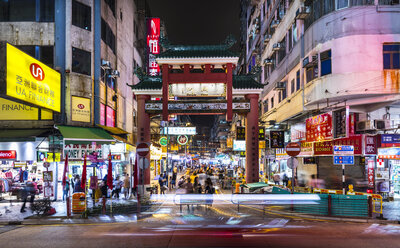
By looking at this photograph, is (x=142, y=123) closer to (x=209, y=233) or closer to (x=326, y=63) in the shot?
(x=209, y=233)

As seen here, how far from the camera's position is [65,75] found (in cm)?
2359

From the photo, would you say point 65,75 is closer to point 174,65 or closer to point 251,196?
point 174,65

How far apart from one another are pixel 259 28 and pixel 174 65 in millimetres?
25968

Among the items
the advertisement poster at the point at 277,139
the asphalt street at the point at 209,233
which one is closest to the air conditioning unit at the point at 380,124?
the asphalt street at the point at 209,233

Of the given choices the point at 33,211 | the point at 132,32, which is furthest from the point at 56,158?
the point at 132,32

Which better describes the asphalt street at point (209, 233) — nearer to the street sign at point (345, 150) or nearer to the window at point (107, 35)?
the street sign at point (345, 150)

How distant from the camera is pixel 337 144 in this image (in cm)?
2295

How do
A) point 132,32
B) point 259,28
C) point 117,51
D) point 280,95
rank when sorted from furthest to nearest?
point 259,28
point 132,32
point 280,95
point 117,51

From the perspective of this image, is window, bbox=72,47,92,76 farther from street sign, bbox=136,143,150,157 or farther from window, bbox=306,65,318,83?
window, bbox=306,65,318,83

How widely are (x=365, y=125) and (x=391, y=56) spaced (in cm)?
439

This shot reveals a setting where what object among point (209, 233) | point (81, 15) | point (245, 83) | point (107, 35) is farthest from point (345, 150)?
point (107, 35)

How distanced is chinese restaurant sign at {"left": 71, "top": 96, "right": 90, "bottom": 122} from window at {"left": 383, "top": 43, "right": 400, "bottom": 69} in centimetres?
2003

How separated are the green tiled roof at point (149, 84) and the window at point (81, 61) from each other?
12.3 feet

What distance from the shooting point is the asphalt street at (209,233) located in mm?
10844
